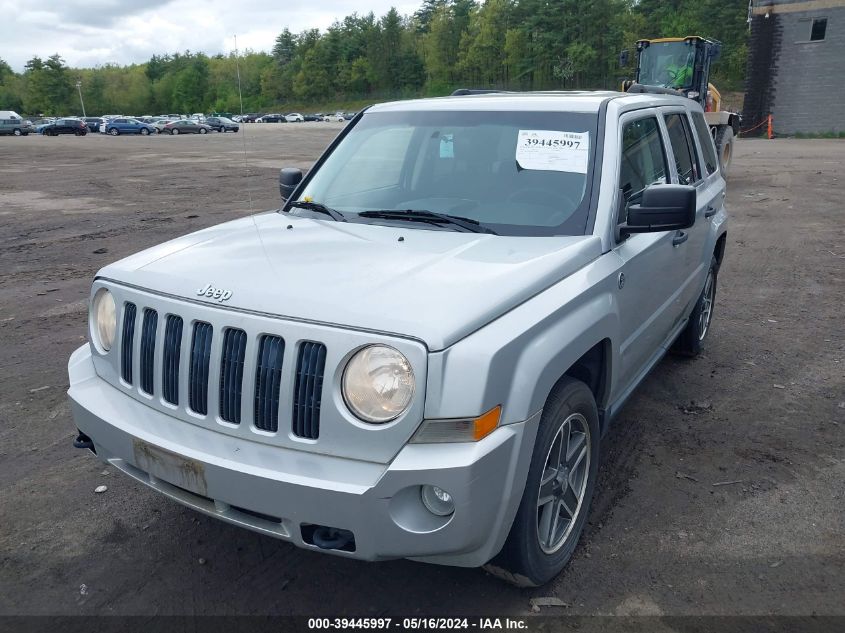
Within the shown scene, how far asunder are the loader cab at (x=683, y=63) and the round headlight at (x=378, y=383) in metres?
18.4

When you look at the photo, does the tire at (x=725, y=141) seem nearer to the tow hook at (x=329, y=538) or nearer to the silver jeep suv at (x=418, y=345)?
the silver jeep suv at (x=418, y=345)

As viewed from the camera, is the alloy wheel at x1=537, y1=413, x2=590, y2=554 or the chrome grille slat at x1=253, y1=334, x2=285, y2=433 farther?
the alloy wheel at x1=537, y1=413, x2=590, y2=554

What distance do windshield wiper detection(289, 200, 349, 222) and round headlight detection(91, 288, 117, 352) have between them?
118cm

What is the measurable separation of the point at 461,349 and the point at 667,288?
2.25 metres


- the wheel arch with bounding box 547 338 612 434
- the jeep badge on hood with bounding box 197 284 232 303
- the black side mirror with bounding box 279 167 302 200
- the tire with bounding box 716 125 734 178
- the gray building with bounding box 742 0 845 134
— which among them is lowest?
the wheel arch with bounding box 547 338 612 434

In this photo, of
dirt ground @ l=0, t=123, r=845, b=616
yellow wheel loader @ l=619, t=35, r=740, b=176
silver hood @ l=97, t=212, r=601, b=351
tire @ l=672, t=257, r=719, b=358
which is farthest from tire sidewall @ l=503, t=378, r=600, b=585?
yellow wheel loader @ l=619, t=35, r=740, b=176

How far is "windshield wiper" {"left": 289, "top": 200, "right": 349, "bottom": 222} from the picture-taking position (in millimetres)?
3669

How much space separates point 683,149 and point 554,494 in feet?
9.41

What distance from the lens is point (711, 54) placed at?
19.5 m

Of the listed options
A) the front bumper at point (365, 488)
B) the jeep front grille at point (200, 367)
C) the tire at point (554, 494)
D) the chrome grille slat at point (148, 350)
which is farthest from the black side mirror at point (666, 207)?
the chrome grille slat at point (148, 350)

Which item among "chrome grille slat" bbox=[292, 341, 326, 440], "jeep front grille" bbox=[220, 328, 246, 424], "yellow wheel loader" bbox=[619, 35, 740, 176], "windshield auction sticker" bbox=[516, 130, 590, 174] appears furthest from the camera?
"yellow wheel loader" bbox=[619, 35, 740, 176]

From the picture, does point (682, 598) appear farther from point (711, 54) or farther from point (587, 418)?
point (711, 54)

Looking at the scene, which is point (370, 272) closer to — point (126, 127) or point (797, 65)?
point (797, 65)

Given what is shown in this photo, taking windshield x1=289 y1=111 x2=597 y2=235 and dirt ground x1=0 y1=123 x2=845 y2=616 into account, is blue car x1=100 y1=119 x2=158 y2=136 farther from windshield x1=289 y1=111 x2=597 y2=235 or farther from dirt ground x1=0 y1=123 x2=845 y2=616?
windshield x1=289 y1=111 x2=597 y2=235
